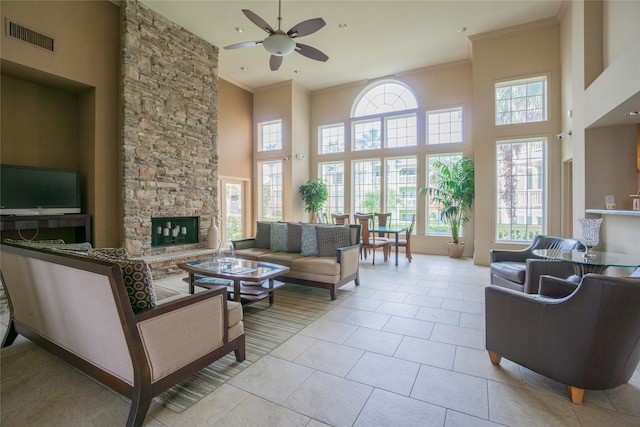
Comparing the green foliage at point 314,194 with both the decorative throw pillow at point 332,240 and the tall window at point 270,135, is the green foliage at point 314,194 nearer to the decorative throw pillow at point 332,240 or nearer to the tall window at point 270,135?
the tall window at point 270,135

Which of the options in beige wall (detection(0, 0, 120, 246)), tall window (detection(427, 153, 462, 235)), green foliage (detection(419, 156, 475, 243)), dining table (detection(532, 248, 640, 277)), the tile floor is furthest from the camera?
tall window (detection(427, 153, 462, 235))

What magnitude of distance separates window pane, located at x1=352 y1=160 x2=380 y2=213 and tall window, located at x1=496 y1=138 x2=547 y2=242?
9.70ft

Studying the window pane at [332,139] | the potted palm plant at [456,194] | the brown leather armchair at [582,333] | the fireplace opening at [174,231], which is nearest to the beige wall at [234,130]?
the fireplace opening at [174,231]

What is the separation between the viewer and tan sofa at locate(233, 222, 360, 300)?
3.88 m

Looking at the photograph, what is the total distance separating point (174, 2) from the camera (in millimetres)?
4895

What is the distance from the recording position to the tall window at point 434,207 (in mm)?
7195

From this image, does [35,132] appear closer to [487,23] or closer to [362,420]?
[362,420]

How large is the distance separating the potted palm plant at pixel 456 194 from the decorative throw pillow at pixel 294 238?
381 centimetres

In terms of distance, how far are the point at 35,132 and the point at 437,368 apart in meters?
6.09

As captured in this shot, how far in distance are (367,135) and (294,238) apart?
15.5 feet

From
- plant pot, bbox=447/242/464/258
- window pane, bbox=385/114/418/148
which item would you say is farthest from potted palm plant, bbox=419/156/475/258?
window pane, bbox=385/114/418/148

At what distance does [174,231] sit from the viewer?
5.62 m

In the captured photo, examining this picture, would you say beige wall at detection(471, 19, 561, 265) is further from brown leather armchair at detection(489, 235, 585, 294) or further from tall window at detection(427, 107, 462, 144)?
brown leather armchair at detection(489, 235, 585, 294)

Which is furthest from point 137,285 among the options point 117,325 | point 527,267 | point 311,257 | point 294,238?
point 527,267
